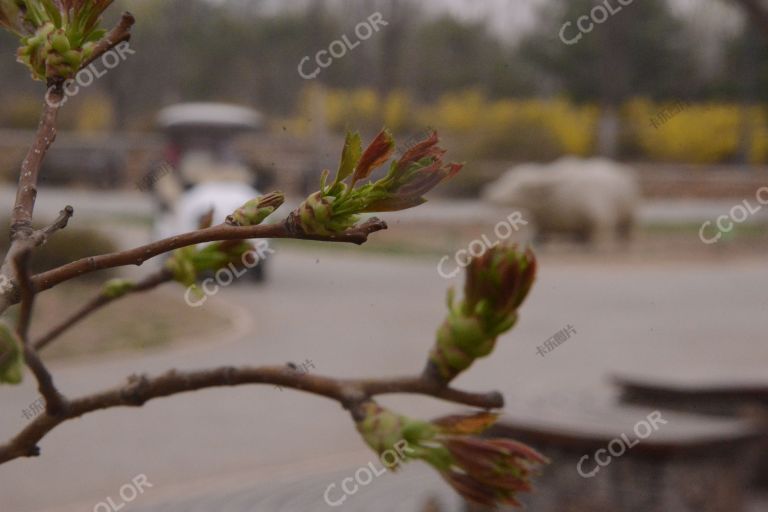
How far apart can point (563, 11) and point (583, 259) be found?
3.01 metres

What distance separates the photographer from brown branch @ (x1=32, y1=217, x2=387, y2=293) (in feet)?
1.47

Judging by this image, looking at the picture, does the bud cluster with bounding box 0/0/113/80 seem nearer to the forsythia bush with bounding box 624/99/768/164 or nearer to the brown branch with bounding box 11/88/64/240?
the brown branch with bounding box 11/88/64/240

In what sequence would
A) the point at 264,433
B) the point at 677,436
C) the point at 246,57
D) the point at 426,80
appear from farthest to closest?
1. the point at 246,57
2. the point at 426,80
3. the point at 264,433
4. the point at 677,436

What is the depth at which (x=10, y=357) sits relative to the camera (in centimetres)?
40

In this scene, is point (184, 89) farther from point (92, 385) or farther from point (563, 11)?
point (92, 385)

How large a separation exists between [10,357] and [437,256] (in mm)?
14027

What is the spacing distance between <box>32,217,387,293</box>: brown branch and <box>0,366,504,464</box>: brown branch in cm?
11

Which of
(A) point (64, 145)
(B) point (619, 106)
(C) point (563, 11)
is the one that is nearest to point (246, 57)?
(A) point (64, 145)

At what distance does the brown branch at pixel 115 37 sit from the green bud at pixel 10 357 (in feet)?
0.57

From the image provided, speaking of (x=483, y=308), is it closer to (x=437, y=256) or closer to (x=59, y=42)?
(x=59, y=42)

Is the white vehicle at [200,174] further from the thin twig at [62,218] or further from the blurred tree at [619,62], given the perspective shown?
the blurred tree at [619,62]

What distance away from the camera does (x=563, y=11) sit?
14219 millimetres

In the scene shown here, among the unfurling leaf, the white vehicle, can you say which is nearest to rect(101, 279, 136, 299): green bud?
the unfurling leaf

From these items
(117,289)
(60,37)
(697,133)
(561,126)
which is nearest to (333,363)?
(117,289)
